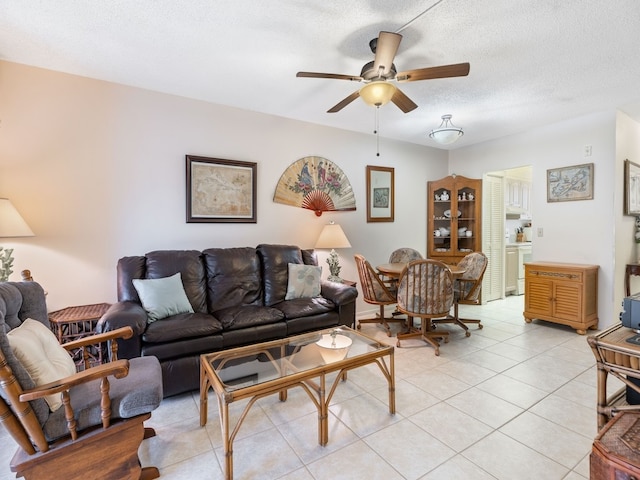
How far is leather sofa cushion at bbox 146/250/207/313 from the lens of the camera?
282cm

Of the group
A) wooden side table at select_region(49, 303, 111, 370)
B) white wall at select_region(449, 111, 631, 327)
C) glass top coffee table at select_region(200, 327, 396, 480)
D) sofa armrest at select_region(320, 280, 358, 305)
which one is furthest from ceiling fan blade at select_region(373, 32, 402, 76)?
white wall at select_region(449, 111, 631, 327)

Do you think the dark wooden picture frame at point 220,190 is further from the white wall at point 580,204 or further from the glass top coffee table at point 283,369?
the white wall at point 580,204

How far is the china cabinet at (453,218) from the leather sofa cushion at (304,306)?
276cm

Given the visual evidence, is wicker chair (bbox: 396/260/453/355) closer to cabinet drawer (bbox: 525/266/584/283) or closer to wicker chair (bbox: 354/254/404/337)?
wicker chair (bbox: 354/254/404/337)

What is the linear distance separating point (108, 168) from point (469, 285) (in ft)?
13.8

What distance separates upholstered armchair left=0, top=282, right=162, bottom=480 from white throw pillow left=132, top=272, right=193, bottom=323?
89 centimetres

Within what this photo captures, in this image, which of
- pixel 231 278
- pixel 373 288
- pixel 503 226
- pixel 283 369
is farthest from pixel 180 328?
pixel 503 226

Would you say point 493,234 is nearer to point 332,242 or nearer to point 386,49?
point 332,242

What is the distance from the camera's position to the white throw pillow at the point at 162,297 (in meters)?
2.54

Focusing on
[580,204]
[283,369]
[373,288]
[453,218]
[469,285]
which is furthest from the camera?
[453,218]

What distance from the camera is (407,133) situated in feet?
14.6

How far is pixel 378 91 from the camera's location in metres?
2.14

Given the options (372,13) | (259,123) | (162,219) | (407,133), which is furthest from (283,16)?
(407,133)

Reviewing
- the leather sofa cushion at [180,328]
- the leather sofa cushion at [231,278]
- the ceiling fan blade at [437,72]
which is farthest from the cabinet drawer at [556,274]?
the leather sofa cushion at [180,328]
